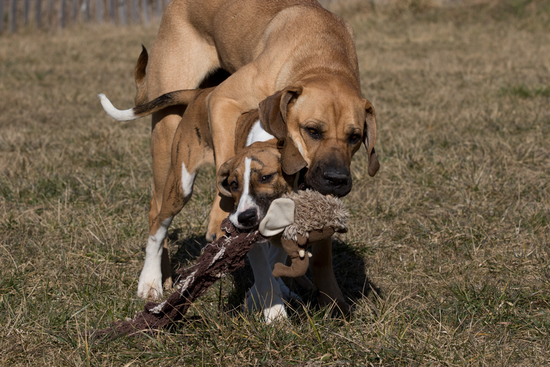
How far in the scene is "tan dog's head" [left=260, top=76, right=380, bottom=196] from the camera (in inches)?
151

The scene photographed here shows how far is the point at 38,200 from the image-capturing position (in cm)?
575

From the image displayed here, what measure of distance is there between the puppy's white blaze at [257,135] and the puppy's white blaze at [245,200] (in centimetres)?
45

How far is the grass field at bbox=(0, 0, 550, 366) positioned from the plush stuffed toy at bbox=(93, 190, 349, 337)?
0.11 meters

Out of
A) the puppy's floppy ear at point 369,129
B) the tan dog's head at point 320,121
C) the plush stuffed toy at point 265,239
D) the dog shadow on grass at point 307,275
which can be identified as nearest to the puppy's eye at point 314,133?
the tan dog's head at point 320,121

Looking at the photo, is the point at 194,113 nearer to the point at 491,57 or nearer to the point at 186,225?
the point at 186,225

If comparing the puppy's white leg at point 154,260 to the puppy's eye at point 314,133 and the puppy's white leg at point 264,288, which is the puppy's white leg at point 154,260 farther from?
the puppy's eye at point 314,133

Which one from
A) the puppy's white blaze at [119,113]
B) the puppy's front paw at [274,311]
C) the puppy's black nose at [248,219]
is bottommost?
the puppy's front paw at [274,311]

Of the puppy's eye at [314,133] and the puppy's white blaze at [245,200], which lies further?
the puppy's eye at [314,133]

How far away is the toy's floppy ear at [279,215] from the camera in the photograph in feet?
10.5

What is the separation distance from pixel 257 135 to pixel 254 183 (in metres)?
0.62

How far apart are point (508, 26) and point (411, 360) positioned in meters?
15.0

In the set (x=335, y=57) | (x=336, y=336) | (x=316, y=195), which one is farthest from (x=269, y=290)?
(x=335, y=57)

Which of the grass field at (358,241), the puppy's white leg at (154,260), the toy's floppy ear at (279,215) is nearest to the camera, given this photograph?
the toy's floppy ear at (279,215)

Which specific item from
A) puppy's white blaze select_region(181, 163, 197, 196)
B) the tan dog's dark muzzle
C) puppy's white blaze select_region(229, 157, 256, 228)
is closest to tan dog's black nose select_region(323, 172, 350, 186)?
the tan dog's dark muzzle
